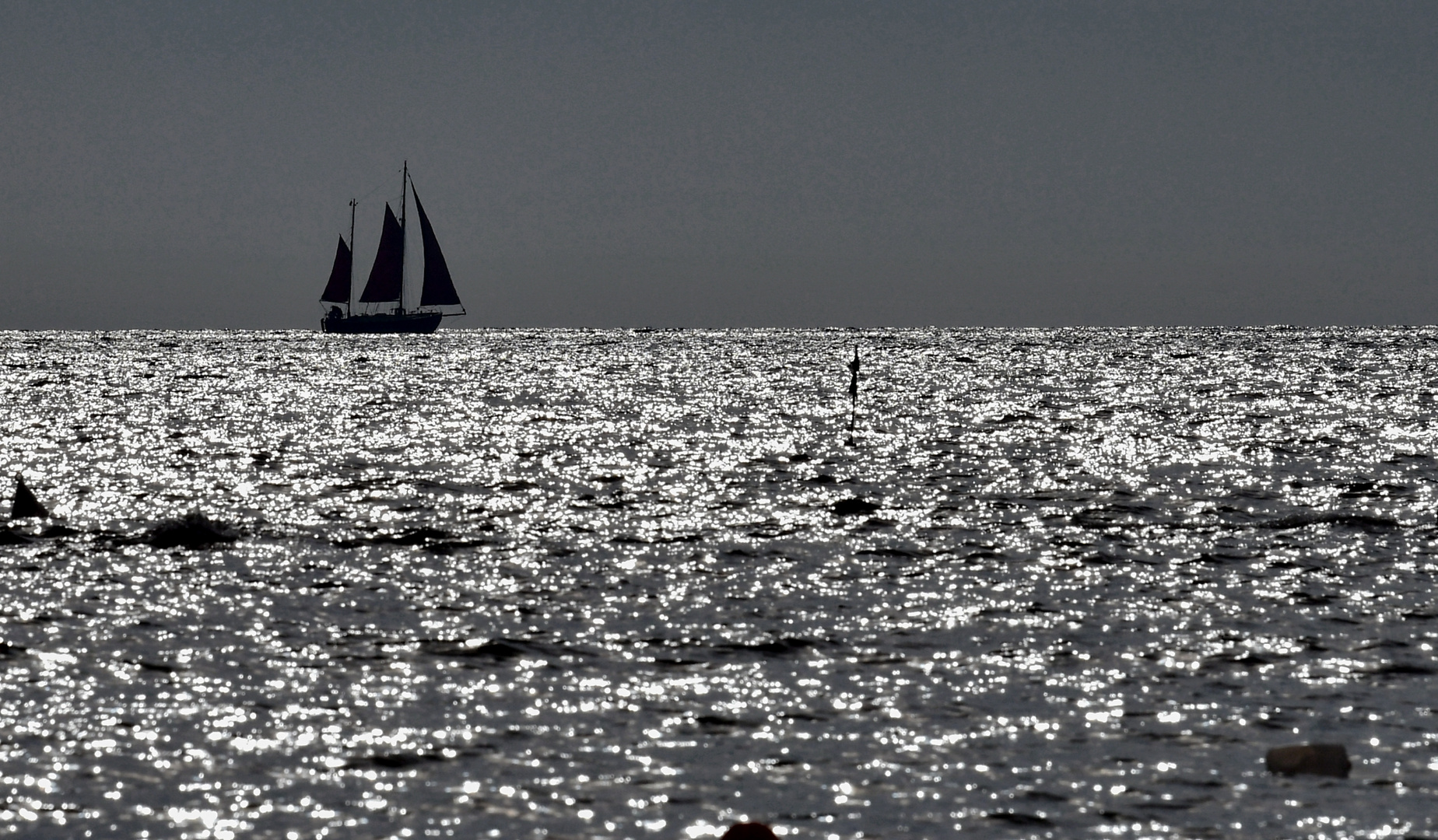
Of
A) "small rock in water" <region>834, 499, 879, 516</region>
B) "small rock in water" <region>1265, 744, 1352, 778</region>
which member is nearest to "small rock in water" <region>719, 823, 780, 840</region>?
"small rock in water" <region>1265, 744, 1352, 778</region>

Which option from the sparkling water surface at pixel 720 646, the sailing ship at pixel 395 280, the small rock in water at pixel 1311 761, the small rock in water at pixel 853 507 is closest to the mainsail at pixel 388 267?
the sailing ship at pixel 395 280

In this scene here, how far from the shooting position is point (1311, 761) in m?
10.3

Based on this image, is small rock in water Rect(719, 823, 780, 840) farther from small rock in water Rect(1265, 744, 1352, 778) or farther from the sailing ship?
the sailing ship

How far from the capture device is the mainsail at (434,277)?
179 meters

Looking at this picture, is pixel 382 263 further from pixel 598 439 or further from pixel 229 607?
pixel 229 607

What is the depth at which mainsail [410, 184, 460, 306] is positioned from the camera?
7032 inches

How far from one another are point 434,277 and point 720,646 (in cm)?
16968

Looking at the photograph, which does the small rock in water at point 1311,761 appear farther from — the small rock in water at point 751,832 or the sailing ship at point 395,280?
the sailing ship at point 395,280

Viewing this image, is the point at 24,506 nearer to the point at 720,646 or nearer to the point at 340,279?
the point at 720,646

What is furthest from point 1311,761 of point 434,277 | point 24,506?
point 434,277

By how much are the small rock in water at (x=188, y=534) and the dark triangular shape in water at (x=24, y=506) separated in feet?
13.0

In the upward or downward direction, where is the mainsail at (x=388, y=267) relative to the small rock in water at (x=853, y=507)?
upward

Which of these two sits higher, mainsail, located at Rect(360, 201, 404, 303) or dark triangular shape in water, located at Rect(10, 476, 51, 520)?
mainsail, located at Rect(360, 201, 404, 303)

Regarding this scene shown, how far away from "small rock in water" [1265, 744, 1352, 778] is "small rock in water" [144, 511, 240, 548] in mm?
15550
